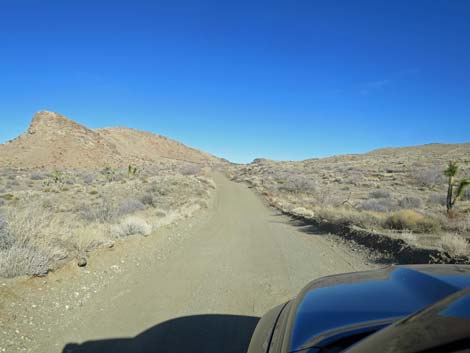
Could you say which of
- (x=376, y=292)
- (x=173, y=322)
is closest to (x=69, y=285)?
(x=173, y=322)

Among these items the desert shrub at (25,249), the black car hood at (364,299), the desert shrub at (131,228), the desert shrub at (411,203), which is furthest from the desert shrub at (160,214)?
the desert shrub at (411,203)

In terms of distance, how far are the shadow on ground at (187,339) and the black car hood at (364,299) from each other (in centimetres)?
189

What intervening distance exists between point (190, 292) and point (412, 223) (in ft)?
27.0

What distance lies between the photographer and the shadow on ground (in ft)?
13.0

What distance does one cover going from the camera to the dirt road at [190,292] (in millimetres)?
4180

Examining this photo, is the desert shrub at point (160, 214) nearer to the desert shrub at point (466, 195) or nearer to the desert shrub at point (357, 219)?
the desert shrub at point (357, 219)

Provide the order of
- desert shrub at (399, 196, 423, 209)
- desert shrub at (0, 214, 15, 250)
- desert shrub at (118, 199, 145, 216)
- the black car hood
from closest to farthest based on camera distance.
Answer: the black car hood
desert shrub at (0, 214, 15, 250)
desert shrub at (118, 199, 145, 216)
desert shrub at (399, 196, 423, 209)

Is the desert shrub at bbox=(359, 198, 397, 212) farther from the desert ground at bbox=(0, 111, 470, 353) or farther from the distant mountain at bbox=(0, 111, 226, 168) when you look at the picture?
the distant mountain at bbox=(0, 111, 226, 168)

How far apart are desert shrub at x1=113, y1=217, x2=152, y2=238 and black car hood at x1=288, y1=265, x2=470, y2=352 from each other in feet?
25.7

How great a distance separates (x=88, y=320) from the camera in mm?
4711

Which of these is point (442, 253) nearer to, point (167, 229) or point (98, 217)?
point (167, 229)

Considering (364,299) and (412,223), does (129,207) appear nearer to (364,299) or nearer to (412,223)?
(412,223)

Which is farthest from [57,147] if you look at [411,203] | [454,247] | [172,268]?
[454,247]

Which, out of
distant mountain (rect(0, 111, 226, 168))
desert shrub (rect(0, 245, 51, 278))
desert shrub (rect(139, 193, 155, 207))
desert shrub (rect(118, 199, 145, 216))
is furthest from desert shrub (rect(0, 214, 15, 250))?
distant mountain (rect(0, 111, 226, 168))
